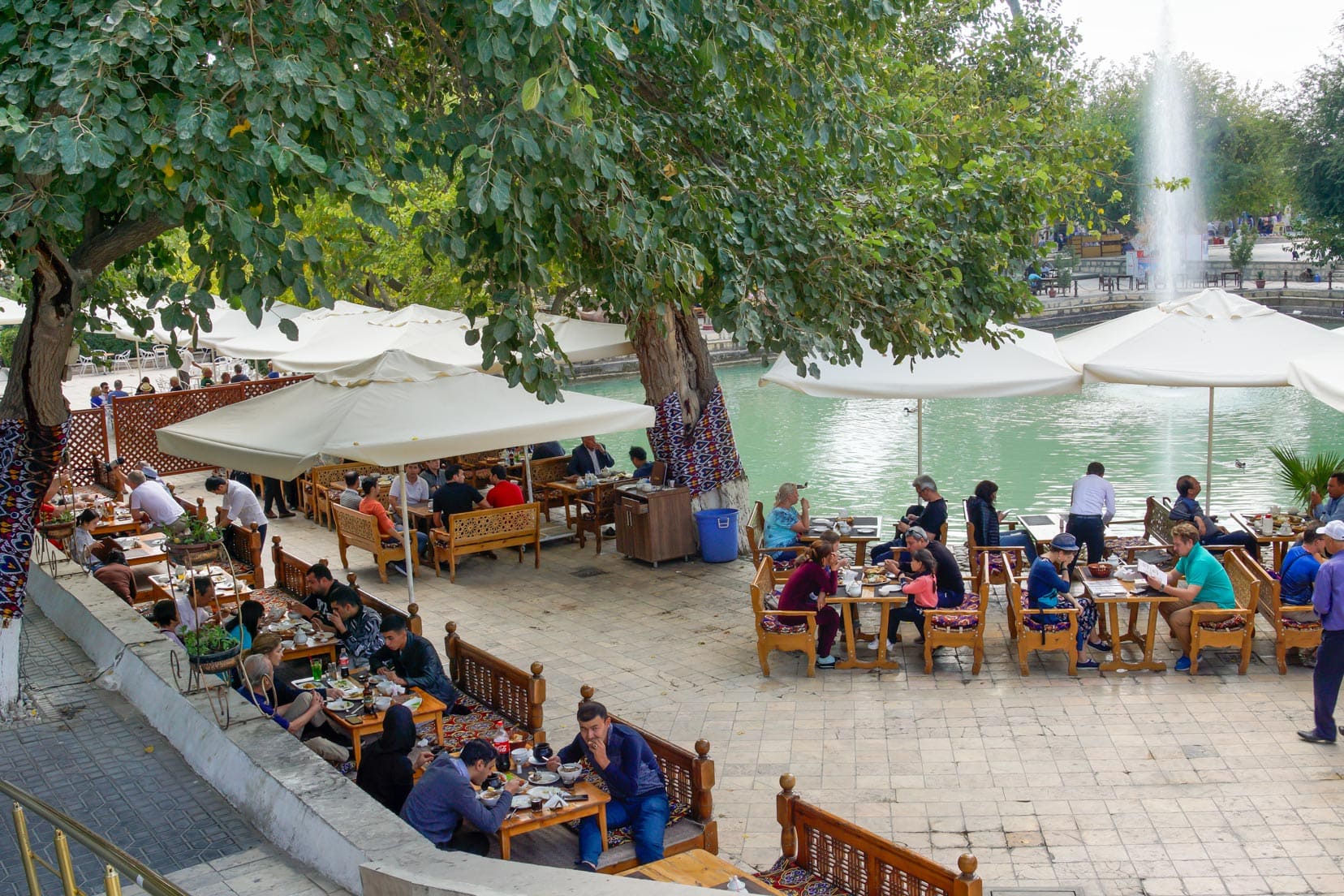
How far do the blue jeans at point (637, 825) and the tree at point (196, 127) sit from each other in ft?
10.00

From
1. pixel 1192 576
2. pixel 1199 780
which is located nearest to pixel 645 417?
pixel 1192 576

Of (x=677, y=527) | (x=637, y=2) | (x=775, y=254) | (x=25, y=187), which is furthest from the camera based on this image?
(x=677, y=527)

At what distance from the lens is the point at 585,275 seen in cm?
873

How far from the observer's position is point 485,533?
45.2 ft

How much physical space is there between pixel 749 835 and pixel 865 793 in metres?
0.93

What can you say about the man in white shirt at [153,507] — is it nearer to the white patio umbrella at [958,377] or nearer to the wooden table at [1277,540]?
the white patio umbrella at [958,377]

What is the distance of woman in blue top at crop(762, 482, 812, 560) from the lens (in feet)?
39.4

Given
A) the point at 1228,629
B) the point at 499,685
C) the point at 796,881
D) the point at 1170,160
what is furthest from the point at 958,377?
the point at 1170,160

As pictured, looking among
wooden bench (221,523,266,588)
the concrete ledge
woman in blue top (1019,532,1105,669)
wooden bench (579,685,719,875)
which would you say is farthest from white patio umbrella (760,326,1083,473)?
the concrete ledge

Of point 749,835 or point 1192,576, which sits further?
point 1192,576

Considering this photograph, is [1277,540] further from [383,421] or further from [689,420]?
[383,421]

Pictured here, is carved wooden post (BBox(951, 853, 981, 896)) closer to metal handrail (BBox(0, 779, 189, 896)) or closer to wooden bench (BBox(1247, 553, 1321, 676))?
metal handrail (BBox(0, 779, 189, 896))

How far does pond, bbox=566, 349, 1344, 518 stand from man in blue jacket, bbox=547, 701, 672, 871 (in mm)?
11263

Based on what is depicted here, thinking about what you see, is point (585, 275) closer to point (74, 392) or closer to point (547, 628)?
point (547, 628)
